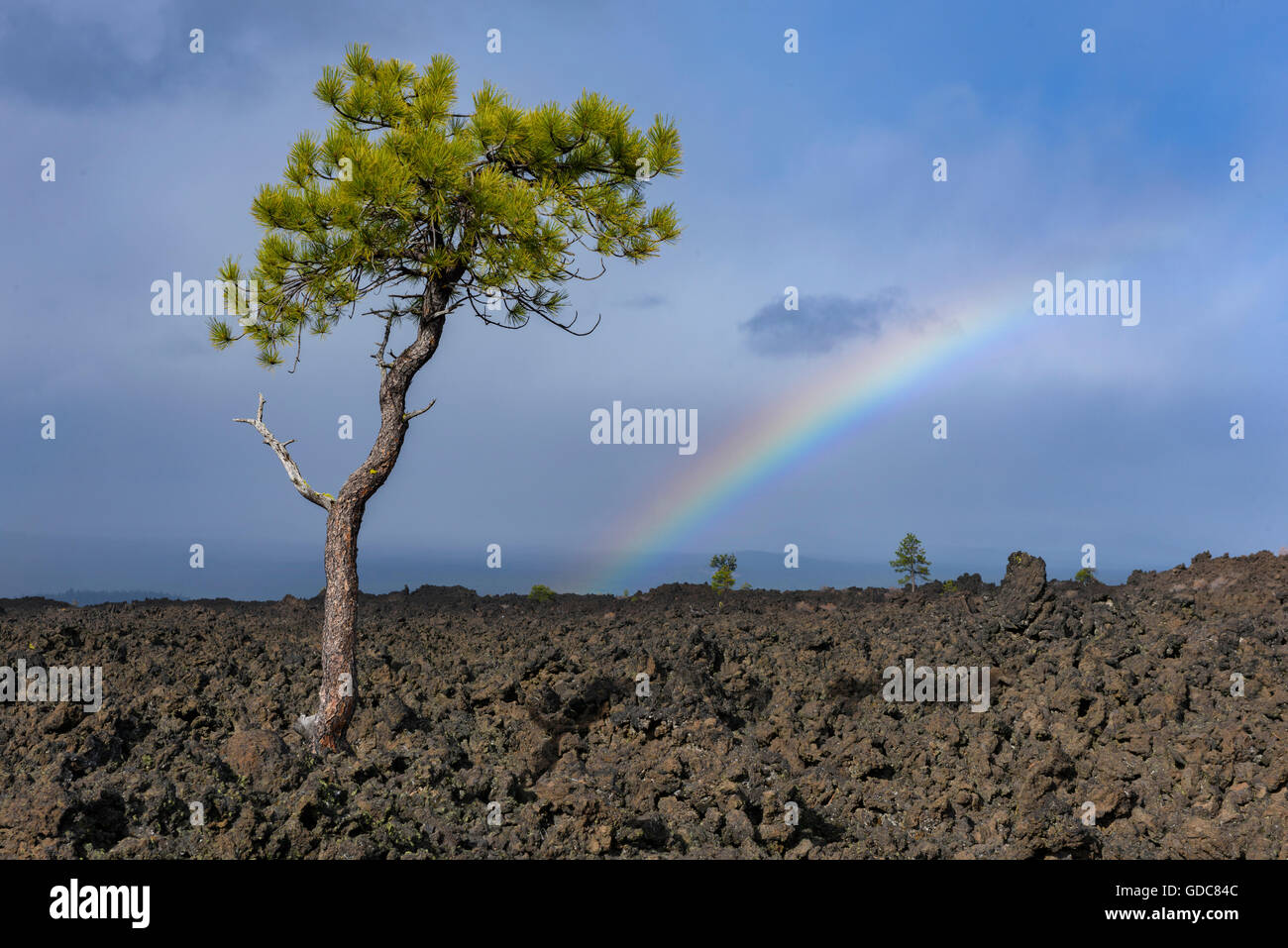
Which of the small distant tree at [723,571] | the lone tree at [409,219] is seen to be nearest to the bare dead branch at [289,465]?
the lone tree at [409,219]

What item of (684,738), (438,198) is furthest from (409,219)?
(684,738)

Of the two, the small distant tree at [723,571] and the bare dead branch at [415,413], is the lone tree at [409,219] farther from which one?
the small distant tree at [723,571]

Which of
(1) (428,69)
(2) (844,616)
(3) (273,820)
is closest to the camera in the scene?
(3) (273,820)

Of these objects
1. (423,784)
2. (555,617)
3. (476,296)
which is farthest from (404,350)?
(555,617)

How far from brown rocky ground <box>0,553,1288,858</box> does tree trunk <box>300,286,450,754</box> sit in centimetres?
34

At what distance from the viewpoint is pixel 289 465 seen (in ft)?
33.7

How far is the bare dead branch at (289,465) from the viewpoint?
1004 centimetres

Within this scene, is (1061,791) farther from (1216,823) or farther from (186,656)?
(186,656)

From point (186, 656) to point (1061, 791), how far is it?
10812mm

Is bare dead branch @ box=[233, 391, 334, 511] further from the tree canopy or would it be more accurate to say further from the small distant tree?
the small distant tree

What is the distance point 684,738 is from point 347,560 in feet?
13.1

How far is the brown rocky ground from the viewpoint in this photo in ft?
23.8
